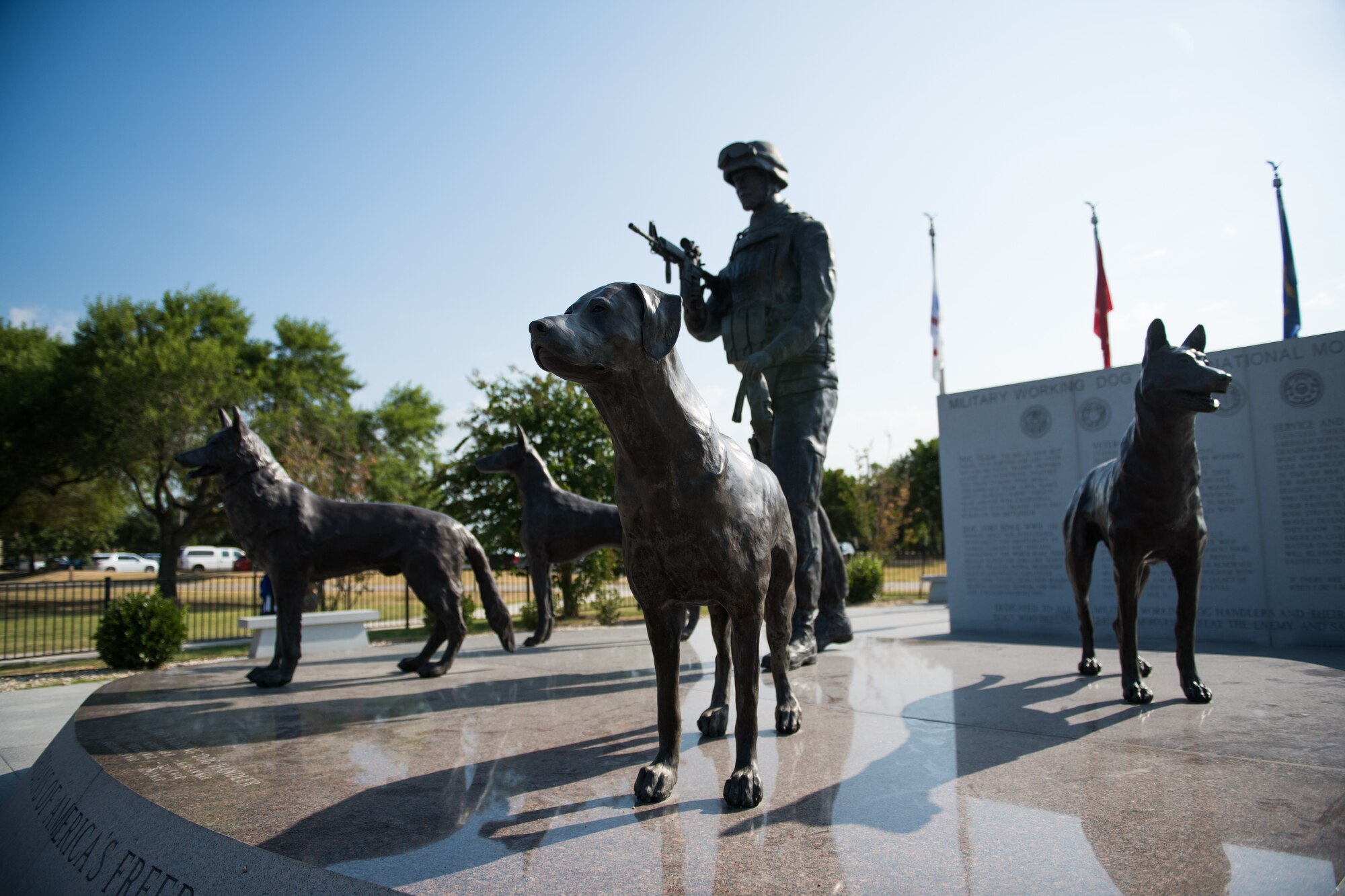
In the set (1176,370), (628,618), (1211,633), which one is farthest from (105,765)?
(628,618)

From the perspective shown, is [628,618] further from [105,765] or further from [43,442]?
[43,442]

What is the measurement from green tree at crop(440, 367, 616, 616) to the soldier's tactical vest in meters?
11.7

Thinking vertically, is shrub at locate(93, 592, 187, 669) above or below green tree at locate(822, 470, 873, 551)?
below

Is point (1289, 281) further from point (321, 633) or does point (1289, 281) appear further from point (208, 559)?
point (208, 559)

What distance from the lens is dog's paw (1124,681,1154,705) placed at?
4.30 metres

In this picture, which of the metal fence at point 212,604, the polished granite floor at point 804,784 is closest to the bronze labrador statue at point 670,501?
the polished granite floor at point 804,784

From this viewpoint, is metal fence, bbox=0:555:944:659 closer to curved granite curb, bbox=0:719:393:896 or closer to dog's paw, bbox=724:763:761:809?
curved granite curb, bbox=0:719:393:896

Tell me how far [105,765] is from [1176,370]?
5.36 m

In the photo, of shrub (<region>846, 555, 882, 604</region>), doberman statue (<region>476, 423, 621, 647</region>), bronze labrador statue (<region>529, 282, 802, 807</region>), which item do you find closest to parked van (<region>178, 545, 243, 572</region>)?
shrub (<region>846, 555, 882, 604</region>)

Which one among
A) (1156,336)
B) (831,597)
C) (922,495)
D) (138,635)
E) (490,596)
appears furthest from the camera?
(922,495)

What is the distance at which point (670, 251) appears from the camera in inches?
205

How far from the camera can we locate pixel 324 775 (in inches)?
129

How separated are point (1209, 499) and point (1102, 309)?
39.2ft

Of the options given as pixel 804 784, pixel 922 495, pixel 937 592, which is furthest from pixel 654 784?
pixel 922 495
